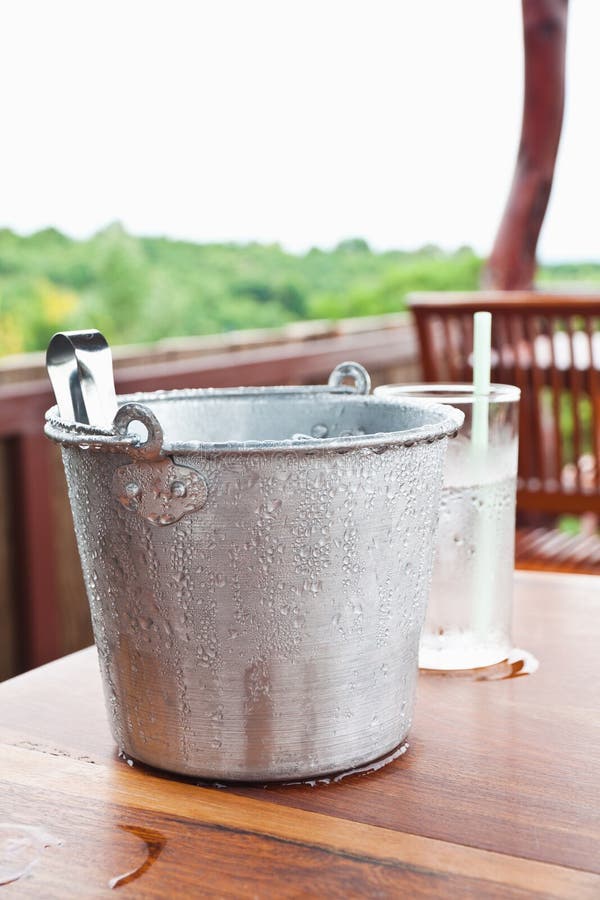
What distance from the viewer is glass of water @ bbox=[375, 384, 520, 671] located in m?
0.85

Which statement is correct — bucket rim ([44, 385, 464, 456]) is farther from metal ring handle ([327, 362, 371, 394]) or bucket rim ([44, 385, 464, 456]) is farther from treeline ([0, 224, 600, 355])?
treeline ([0, 224, 600, 355])

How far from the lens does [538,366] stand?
229 cm

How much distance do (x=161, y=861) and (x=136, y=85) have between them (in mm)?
5153

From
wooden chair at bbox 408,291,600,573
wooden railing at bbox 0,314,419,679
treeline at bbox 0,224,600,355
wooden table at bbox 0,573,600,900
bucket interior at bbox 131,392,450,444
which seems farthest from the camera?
treeline at bbox 0,224,600,355

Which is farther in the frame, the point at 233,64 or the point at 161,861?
the point at 233,64

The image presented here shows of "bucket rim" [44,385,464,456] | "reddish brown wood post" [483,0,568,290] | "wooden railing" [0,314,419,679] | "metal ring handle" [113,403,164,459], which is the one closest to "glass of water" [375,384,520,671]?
"bucket rim" [44,385,464,456]

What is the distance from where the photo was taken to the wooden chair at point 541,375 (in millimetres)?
2191

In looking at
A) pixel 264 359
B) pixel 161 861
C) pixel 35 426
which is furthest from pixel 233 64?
pixel 161 861

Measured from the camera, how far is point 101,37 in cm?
506

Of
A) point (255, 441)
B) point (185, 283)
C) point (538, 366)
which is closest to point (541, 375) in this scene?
point (538, 366)

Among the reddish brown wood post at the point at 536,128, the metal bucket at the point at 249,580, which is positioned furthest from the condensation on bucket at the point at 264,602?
the reddish brown wood post at the point at 536,128

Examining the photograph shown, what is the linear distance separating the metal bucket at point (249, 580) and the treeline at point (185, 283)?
15.2 ft

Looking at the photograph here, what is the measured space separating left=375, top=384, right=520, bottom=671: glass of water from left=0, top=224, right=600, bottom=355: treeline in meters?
4.46

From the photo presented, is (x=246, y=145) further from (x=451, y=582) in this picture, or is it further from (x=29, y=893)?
(x=29, y=893)
